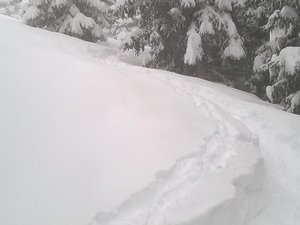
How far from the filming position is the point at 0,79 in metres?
5.46

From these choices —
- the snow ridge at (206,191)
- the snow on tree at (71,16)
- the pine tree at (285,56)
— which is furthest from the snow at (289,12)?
the snow on tree at (71,16)

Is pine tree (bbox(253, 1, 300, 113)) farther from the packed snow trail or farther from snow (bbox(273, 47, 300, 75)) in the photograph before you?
the packed snow trail

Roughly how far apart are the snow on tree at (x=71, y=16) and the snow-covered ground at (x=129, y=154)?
14.8 feet

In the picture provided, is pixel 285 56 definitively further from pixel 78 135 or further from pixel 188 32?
pixel 78 135

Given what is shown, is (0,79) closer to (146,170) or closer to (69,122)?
(69,122)

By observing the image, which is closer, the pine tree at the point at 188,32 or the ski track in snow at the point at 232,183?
the ski track in snow at the point at 232,183

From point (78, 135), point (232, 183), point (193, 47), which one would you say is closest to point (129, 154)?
point (78, 135)

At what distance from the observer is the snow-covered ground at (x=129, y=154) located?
3332 millimetres

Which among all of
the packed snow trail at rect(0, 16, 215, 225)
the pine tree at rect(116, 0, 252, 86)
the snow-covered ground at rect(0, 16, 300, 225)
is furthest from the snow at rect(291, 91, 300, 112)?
the packed snow trail at rect(0, 16, 215, 225)

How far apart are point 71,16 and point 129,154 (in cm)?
888

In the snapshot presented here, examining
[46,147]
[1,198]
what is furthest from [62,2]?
[1,198]

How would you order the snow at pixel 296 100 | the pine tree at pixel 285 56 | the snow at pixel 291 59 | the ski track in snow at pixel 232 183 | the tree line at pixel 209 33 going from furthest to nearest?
the tree line at pixel 209 33 → the snow at pixel 296 100 → the pine tree at pixel 285 56 → the snow at pixel 291 59 → the ski track in snow at pixel 232 183

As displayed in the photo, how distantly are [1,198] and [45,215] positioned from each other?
19.2 inches

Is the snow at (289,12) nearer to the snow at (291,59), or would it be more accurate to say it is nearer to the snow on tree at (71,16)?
the snow at (291,59)
